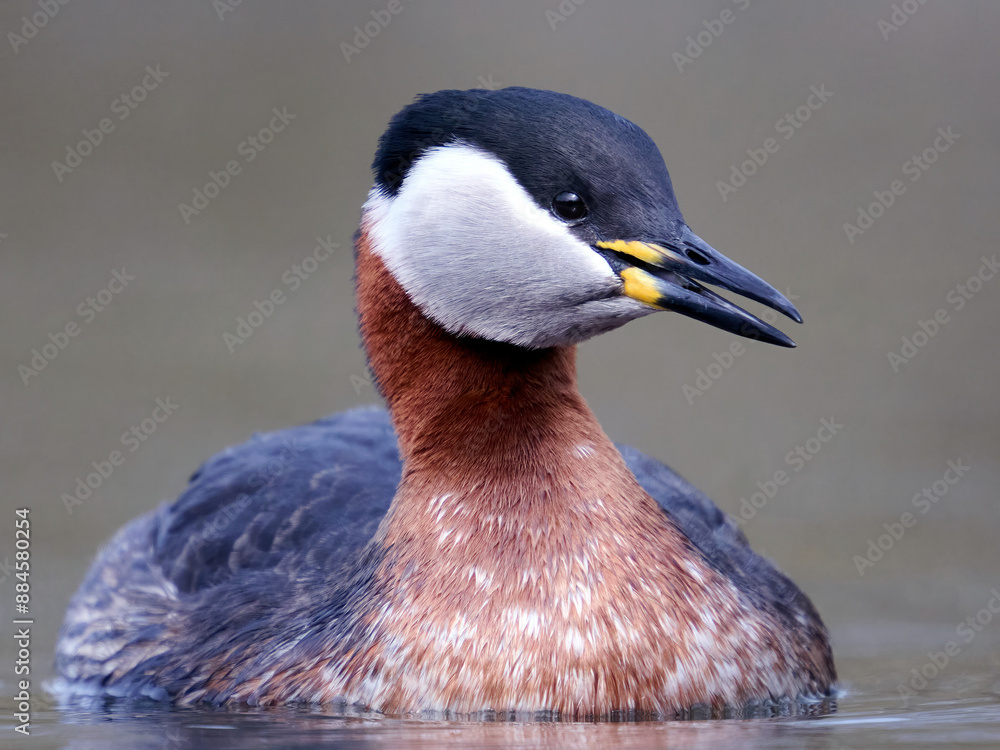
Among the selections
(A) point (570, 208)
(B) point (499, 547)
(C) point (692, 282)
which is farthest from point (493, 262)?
(B) point (499, 547)

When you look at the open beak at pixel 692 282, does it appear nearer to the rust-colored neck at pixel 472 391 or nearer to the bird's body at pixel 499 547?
the bird's body at pixel 499 547

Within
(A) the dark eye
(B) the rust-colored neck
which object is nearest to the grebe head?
(A) the dark eye

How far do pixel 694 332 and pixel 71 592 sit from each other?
5864mm

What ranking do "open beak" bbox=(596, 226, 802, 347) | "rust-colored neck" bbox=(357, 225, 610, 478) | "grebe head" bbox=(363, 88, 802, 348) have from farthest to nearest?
1. "rust-colored neck" bbox=(357, 225, 610, 478)
2. "grebe head" bbox=(363, 88, 802, 348)
3. "open beak" bbox=(596, 226, 802, 347)

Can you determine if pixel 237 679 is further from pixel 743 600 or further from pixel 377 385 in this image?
pixel 743 600

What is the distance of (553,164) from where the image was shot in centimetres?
525

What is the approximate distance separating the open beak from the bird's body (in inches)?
0.6

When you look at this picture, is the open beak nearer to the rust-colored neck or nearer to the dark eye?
the dark eye

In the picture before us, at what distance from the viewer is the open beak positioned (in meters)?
5.08

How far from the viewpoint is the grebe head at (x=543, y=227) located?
523cm

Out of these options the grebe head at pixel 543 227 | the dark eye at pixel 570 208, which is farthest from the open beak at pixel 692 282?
the dark eye at pixel 570 208

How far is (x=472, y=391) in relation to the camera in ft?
18.1

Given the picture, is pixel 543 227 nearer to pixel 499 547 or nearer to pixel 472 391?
pixel 472 391

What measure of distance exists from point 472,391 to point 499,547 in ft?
1.88
